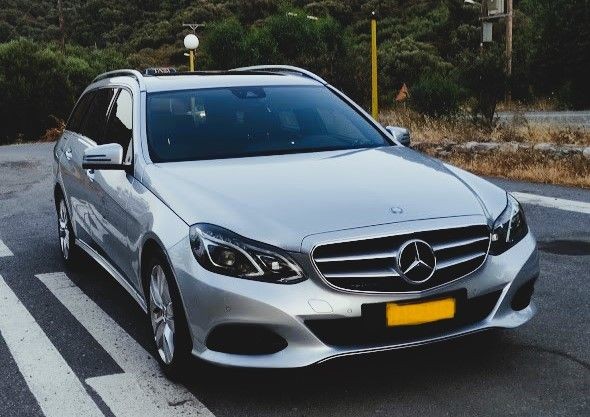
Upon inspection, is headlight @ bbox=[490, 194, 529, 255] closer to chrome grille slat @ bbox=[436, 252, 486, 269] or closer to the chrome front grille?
chrome grille slat @ bbox=[436, 252, 486, 269]

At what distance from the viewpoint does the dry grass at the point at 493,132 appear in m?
13.7

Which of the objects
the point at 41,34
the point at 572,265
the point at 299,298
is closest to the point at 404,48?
the point at 41,34

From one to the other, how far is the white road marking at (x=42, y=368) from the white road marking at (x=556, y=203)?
19.0 feet

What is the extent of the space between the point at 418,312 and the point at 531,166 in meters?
8.86

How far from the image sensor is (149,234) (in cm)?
439

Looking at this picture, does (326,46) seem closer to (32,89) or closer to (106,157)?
(32,89)

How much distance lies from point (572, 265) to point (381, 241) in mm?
3322

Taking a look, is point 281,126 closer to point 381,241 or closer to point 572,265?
point 381,241

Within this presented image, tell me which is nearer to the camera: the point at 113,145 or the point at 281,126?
the point at 113,145

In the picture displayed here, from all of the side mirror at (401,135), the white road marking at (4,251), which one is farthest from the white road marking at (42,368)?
the side mirror at (401,135)

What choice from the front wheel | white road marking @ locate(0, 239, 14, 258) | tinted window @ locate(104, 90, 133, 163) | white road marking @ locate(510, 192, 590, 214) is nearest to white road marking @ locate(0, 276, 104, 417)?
the front wheel

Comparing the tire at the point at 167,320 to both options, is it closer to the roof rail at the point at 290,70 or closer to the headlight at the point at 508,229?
the headlight at the point at 508,229

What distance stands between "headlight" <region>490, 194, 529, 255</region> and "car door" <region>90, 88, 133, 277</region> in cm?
206

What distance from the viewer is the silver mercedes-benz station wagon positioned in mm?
3771
